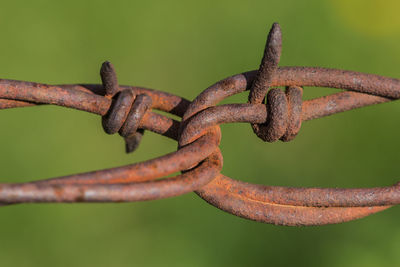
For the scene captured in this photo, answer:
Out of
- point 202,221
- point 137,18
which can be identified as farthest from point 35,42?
point 202,221

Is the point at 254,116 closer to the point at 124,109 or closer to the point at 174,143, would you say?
the point at 124,109

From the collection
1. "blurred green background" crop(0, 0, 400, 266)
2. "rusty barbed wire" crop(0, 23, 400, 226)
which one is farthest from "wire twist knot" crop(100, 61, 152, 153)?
"blurred green background" crop(0, 0, 400, 266)

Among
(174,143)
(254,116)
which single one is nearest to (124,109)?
(254,116)

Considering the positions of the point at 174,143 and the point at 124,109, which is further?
the point at 174,143

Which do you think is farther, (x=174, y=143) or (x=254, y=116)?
(x=174, y=143)

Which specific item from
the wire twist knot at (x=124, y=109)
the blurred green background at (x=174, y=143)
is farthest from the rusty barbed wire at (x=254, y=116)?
the blurred green background at (x=174, y=143)

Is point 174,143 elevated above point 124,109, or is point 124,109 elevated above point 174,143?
point 174,143

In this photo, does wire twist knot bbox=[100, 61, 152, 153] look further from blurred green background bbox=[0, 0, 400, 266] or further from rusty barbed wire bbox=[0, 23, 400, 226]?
blurred green background bbox=[0, 0, 400, 266]

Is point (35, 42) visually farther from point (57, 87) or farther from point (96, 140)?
point (57, 87)

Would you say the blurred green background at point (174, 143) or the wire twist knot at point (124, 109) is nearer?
the wire twist knot at point (124, 109)

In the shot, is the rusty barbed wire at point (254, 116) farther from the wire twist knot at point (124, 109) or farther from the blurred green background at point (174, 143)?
the blurred green background at point (174, 143)

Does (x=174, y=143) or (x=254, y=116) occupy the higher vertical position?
(x=174, y=143)
